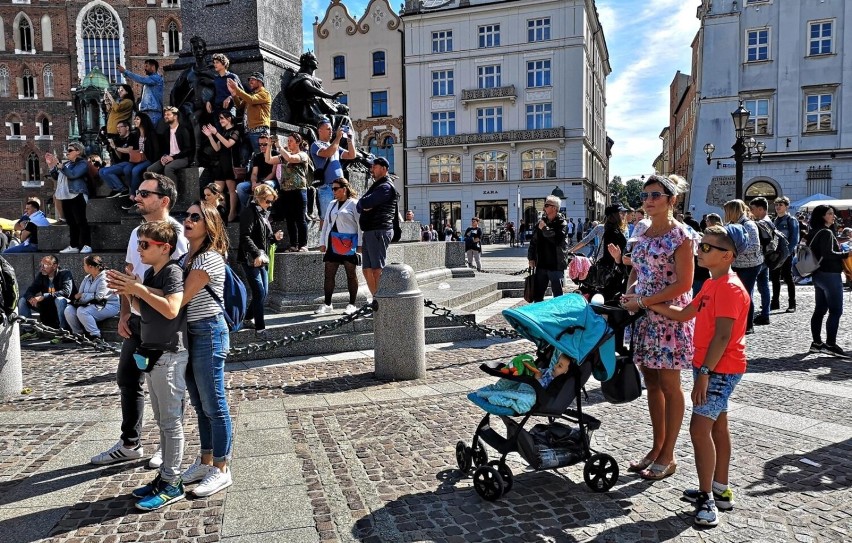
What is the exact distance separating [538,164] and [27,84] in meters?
49.6

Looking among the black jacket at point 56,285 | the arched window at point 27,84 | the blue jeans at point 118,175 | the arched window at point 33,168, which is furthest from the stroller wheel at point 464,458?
the arched window at point 27,84

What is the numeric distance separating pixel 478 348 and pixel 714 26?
116 feet

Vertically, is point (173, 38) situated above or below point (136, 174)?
above

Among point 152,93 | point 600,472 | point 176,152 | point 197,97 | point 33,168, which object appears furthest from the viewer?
point 33,168

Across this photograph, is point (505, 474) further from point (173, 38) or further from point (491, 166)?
point (173, 38)

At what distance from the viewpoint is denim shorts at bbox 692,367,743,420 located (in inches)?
134

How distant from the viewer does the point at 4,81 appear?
58.8 meters

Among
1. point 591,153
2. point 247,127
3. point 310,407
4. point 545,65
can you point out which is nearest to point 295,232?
point 247,127

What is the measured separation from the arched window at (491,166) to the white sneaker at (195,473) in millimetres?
45542

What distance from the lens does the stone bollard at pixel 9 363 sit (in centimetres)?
597

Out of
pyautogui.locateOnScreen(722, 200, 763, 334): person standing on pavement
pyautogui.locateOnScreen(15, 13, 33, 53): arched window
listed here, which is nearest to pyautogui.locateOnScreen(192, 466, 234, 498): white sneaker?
pyautogui.locateOnScreen(722, 200, 763, 334): person standing on pavement

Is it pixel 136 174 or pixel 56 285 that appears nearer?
pixel 56 285

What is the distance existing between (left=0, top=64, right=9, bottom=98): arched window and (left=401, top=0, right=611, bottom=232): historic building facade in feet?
130

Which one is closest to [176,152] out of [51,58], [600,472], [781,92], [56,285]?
[56,285]
